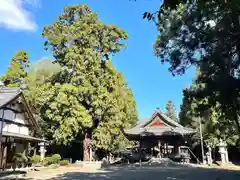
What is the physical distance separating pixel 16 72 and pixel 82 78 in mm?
8187

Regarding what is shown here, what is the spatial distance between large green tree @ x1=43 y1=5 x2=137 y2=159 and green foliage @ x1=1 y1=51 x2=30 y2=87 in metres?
3.66

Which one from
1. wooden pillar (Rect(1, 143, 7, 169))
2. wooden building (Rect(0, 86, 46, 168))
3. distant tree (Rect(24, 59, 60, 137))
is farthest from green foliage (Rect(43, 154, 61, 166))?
distant tree (Rect(24, 59, 60, 137))

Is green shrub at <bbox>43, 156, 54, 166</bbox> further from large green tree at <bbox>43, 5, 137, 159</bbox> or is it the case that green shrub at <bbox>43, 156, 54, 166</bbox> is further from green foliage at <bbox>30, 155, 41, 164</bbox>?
large green tree at <bbox>43, 5, 137, 159</bbox>

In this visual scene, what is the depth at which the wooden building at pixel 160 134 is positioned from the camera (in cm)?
2580

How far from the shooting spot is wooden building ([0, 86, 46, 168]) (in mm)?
17000

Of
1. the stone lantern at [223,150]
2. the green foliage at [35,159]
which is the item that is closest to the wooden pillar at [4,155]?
the green foliage at [35,159]

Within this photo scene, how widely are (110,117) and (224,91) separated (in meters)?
17.1

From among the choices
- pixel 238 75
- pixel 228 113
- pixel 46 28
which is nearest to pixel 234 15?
pixel 238 75

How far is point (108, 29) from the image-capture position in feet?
86.7

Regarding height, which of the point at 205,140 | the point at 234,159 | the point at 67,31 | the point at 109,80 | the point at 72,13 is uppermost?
the point at 72,13

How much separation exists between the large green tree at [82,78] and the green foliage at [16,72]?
3.66 meters

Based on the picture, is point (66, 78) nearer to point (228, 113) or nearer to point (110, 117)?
point (110, 117)

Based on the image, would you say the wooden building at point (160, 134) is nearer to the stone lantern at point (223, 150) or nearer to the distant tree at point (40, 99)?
the stone lantern at point (223, 150)

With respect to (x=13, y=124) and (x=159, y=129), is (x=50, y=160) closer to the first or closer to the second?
(x=13, y=124)
